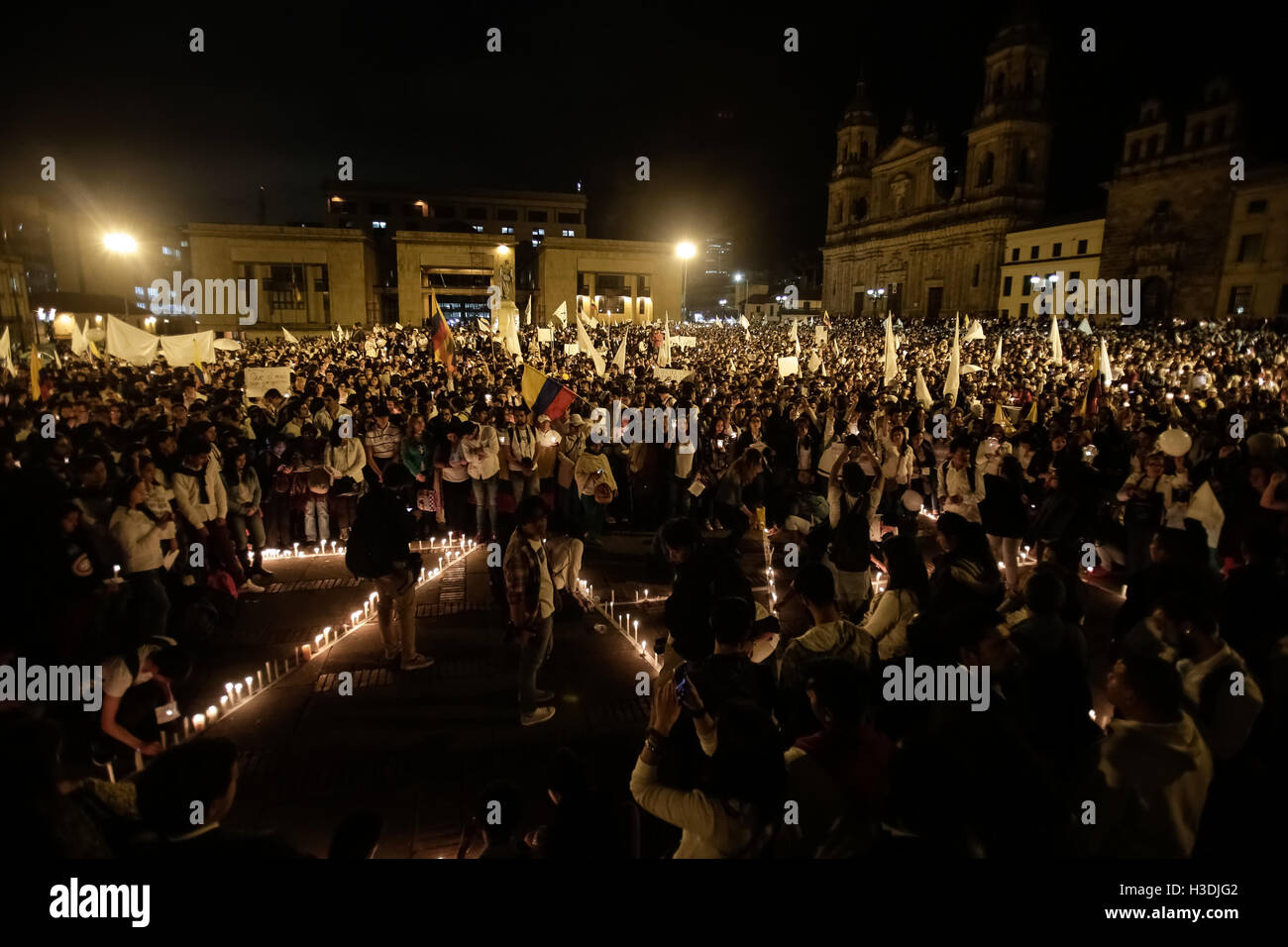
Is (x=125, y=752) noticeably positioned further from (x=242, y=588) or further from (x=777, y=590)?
(x=777, y=590)

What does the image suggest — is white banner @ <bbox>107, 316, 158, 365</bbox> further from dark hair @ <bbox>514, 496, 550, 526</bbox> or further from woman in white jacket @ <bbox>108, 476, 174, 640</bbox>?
dark hair @ <bbox>514, 496, 550, 526</bbox>

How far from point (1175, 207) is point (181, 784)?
2135 inches

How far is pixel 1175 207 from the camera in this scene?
134ft

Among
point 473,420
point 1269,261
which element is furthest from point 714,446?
point 1269,261

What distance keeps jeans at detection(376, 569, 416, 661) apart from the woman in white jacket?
60.9 inches

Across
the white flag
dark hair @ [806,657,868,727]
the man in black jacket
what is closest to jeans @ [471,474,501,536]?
the man in black jacket

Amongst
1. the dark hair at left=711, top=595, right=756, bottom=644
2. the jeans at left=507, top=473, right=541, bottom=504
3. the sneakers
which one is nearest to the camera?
the dark hair at left=711, top=595, right=756, bottom=644

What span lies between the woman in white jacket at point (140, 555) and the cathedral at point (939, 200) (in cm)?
6048

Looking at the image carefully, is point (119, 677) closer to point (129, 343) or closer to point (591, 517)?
point (591, 517)

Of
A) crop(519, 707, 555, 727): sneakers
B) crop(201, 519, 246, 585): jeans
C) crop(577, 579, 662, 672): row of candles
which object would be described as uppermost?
crop(201, 519, 246, 585): jeans

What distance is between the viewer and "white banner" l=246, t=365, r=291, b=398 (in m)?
11.4

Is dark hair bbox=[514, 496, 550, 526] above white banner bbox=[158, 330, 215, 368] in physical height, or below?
below

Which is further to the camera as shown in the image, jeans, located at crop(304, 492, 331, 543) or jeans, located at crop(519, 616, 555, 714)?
jeans, located at crop(304, 492, 331, 543)
